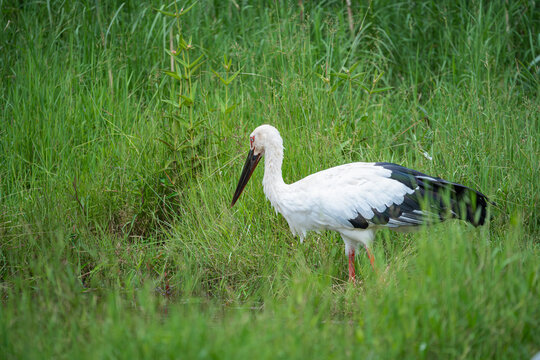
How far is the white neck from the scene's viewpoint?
4.45 meters

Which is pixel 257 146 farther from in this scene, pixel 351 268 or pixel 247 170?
pixel 351 268

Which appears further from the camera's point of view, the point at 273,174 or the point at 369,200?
the point at 273,174

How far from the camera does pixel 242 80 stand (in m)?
6.34

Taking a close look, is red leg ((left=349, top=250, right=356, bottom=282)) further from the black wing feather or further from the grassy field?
the black wing feather

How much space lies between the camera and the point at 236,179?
16.8 ft

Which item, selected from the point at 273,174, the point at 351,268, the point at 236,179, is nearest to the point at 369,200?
the point at 351,268

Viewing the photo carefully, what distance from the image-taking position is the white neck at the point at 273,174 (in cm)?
445

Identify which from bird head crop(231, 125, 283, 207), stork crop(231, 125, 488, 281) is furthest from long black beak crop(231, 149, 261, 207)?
stork crop(231, 125, 488, 281)

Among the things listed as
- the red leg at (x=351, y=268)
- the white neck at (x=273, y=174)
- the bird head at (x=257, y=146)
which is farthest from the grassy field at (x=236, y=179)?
the white neck at (x=273, y=174)

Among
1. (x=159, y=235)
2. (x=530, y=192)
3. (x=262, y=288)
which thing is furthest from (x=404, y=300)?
(x=159, y=235)

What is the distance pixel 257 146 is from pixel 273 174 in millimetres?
317

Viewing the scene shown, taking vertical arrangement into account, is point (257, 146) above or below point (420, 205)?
above

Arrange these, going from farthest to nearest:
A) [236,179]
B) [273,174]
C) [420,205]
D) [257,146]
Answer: [236,179], [257,146], [273,174], [420,205]

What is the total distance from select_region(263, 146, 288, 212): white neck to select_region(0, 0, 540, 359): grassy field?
1.12ft
